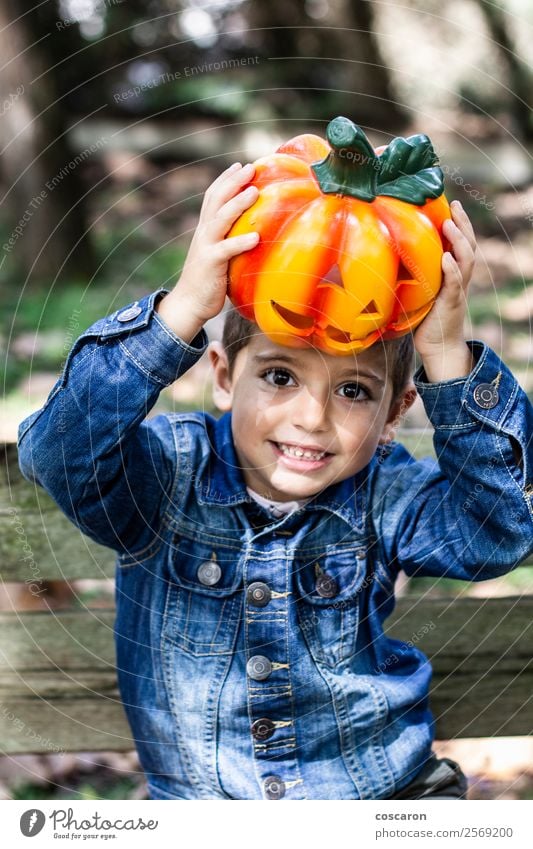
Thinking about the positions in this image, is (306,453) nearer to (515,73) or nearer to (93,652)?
(93,652)

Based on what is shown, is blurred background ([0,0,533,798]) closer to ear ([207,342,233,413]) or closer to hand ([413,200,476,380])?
ear ([207,342,233,413])

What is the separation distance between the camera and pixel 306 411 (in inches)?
53.6

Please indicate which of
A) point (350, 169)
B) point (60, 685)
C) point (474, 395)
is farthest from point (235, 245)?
point (60, 685)

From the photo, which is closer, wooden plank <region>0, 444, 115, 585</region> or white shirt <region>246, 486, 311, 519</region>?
white shirt <region>246, 486, 311, 519</region>

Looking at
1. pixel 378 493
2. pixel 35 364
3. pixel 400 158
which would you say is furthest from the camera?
pixel 35 364

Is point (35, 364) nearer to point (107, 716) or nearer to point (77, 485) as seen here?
point (107, 716)

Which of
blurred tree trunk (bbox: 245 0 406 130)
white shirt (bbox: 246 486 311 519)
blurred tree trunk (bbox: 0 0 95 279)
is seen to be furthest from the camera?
blurred tree trunk (bbox: 245 0 406 130)

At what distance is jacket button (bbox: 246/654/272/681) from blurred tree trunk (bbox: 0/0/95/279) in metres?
2.43

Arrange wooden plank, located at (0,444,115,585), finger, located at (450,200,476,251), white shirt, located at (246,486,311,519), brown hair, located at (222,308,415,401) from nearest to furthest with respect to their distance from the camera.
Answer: finger, located at (450,200,476,251) → brown hair, located at (222,308,415,401) → white shirt, located at (246,486,311,519) → wooden plank, located at (0,444,115,585)

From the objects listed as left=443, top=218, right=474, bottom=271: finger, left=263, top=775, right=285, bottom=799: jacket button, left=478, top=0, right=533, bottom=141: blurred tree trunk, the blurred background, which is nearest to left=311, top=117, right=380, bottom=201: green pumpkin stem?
left=443, top=218, right=474, bottom=271: finger

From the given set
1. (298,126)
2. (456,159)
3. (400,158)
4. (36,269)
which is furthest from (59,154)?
(400,158)

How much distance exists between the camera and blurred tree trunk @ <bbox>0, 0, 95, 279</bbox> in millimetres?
3564
